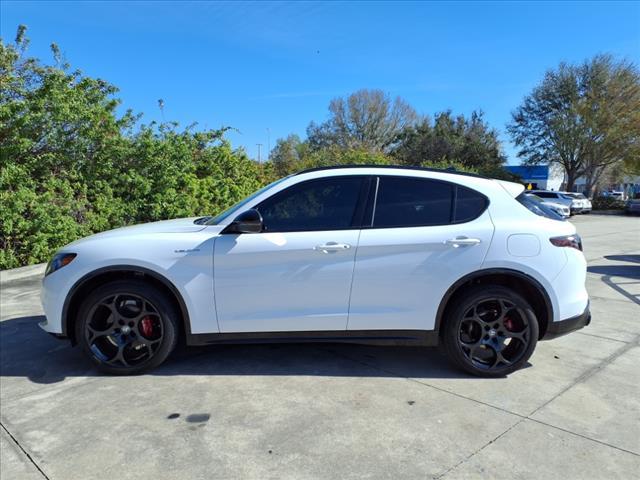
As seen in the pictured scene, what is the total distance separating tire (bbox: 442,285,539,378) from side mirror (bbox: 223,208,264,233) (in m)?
1.68

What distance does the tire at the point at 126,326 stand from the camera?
375cm

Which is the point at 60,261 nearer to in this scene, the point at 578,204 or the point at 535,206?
the point at 535,206

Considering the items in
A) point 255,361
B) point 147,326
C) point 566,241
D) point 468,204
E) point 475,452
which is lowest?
point 475,452

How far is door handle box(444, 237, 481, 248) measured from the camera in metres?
3.67

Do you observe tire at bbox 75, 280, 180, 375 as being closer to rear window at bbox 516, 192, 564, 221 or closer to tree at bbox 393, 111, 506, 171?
rear window at bbox 516, 192, 564, 221

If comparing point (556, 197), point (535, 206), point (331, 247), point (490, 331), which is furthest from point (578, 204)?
point (331, 247)

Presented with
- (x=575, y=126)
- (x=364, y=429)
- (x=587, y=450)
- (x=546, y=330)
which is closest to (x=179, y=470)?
(x=364, y=429)

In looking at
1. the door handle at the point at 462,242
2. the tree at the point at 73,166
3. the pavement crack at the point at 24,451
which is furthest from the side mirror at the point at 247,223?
the tree at the point at 73,166

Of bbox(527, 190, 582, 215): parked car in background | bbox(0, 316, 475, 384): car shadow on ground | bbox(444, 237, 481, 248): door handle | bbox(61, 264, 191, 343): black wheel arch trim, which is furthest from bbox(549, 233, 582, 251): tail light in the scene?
bbox(527, 190, 582, 215): parked car in background

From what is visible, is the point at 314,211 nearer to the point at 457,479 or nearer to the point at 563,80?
the point at 457,479

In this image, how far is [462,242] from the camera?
367 cm

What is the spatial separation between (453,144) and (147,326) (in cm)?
4005

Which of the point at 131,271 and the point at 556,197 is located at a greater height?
the point at 556,197

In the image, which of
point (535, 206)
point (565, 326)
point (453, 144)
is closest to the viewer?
point (565, 326)
